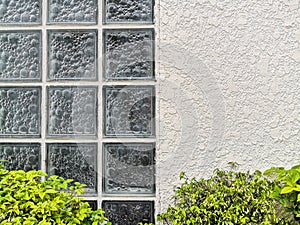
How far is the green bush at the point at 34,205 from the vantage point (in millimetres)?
2574

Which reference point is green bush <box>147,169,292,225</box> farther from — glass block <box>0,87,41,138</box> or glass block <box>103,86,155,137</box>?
glass block <box>0,87,41,138</box>

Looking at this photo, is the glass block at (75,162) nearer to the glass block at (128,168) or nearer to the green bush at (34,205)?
the glass block at (128,168)

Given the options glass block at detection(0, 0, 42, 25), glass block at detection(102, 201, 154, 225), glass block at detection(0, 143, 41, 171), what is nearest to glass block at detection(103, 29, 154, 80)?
glass block at detection(0, 0, 42, 25)

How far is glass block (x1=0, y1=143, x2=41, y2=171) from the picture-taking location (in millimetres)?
3357

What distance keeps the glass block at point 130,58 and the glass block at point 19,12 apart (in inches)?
22.6

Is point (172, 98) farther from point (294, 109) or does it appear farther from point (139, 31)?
Result: point (294, 109)

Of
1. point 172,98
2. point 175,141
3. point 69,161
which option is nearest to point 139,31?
point 172,98

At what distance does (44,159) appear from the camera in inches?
Answer: 132

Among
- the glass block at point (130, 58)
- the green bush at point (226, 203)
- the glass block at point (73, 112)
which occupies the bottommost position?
the green bush at point (226, 203)

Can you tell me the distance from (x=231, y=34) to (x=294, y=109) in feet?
2.06

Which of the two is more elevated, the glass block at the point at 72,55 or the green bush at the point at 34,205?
the glass block at the point at 72,55

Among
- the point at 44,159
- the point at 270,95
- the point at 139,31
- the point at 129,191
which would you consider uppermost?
the point at 139,31

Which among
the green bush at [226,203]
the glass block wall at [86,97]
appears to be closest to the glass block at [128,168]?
the glass block wall at [86,97]

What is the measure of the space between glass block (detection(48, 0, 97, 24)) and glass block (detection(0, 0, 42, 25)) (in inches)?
3.9
